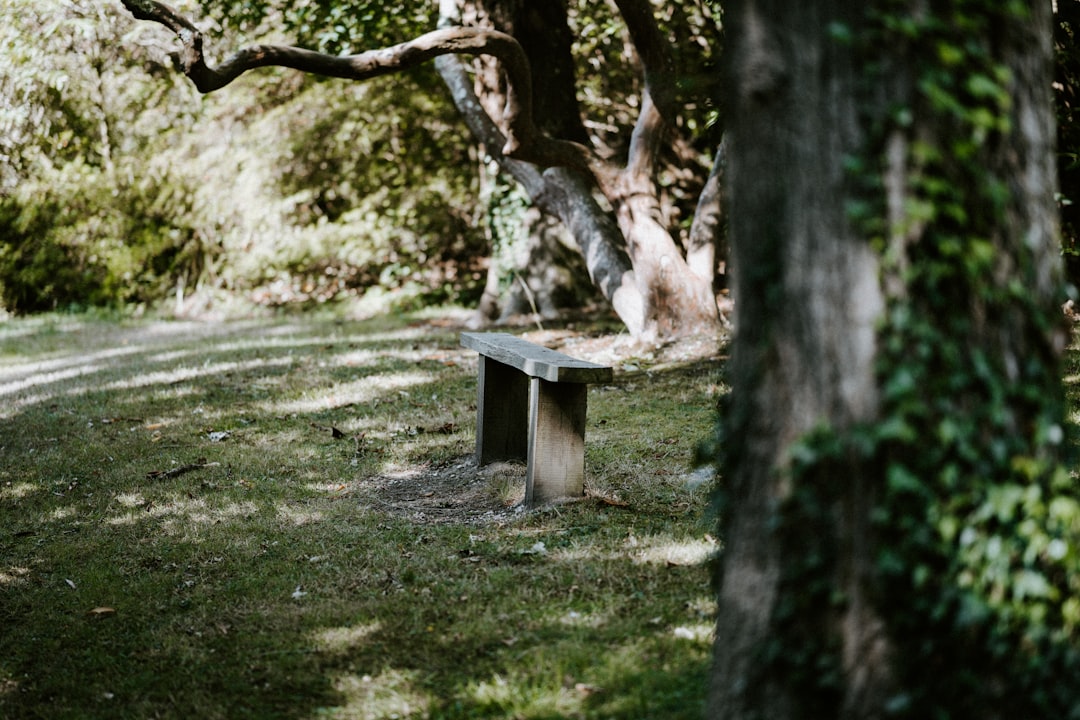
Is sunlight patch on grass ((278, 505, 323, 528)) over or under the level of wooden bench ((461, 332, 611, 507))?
under

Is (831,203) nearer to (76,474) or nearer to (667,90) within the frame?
(76,474)

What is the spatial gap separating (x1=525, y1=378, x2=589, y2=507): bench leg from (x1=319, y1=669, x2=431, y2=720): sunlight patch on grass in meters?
1.84

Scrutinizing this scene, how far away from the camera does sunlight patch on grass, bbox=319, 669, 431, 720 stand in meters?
3.21

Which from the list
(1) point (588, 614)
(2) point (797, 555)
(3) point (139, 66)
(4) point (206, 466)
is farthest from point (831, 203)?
(3) point (139, 66)

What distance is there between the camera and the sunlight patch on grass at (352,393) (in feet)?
26.9

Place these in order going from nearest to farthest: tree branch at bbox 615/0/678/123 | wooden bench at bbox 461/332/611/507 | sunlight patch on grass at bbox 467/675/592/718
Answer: sunlight patch on grass at bbox 467/675/592/718 → wooden bench at bbox 461/332/611/507 → tree branch at bbox 615/0/678/123

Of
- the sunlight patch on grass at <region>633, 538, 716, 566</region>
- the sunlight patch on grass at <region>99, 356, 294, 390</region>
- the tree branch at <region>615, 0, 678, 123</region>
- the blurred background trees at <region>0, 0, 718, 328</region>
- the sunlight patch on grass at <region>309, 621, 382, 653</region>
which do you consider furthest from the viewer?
the blurred background trees at <region>0, 0, 718, 328</region>

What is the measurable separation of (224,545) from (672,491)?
2.49 m

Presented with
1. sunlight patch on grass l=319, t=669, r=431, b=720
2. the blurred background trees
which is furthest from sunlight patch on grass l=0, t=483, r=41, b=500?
the blurred background trees

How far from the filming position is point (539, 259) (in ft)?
41.9

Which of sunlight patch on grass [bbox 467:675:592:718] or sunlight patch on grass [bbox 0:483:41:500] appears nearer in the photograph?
sunlight patch on grass [bbox 467:675:592:718]

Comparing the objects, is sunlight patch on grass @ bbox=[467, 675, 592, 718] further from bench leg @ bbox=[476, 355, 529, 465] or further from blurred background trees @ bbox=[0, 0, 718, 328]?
blurred background trees @ bbox=[0, 0, 718, 328]

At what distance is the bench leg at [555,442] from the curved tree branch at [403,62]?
3669mm

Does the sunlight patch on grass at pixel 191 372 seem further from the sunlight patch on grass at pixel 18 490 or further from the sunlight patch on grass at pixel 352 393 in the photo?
the sunlight patch on grass at pixel 18 490
